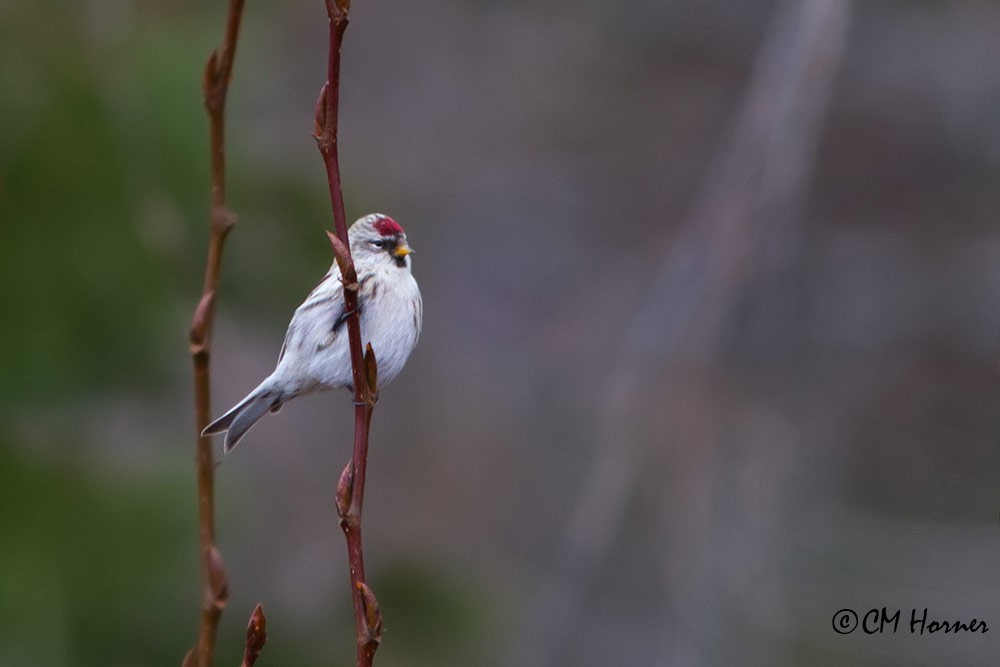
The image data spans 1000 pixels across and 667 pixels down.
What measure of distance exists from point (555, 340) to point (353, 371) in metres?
6.58

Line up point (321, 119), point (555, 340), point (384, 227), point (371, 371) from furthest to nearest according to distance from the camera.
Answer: point (555, 340), point (384, 227), point (371, 371), point (321, 119)

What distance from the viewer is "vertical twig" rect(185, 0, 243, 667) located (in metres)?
1.35

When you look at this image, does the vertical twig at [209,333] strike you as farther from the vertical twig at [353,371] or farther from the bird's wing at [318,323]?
the bird's wing at [318,323]

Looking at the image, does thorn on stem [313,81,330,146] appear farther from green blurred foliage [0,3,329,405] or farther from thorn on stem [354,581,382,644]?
green blurred foliage [0,3,329,405]

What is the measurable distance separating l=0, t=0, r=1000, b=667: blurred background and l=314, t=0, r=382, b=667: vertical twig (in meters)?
1.49

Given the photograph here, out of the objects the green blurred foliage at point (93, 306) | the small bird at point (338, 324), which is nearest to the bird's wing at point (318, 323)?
the small bird at point (338, 324)

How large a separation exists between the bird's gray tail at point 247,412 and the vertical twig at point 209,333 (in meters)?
0.96

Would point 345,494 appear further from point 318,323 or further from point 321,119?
point 318,323

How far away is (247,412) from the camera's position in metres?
2.46

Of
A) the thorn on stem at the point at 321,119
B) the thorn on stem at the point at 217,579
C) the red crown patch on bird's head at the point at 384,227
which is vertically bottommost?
the thorn on stem at the point at 217,579

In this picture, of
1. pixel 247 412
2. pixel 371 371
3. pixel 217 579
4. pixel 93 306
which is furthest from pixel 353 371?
pixel 93 306

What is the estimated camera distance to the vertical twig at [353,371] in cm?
127

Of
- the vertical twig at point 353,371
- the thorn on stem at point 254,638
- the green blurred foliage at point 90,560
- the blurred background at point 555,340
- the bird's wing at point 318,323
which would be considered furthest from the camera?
the green blurred foliage at point 90,560

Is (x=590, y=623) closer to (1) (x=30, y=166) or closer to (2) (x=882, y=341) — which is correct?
(2) (x=882, y=341)
